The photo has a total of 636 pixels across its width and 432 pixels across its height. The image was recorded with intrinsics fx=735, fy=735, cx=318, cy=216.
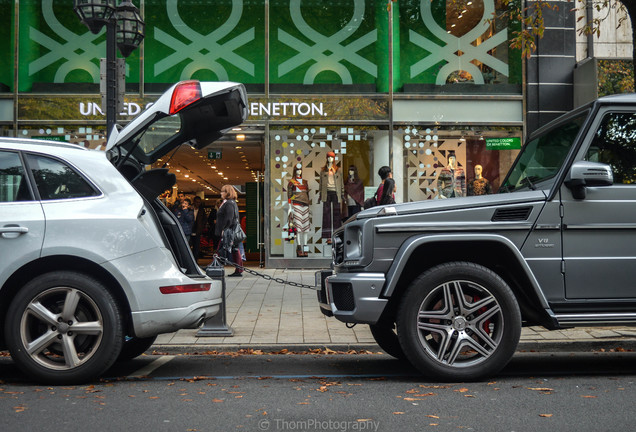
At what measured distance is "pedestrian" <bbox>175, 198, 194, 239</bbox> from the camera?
1723 centimetres

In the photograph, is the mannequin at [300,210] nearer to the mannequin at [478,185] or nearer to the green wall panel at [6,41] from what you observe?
the mannequin at [478,185]

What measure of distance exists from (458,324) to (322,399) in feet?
3.88

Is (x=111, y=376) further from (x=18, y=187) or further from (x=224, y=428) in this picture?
(x=224, y=428)

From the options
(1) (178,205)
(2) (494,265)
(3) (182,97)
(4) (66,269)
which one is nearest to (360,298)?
(2) (494,265)

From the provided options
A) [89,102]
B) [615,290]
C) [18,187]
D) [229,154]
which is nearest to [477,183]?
[229,154]

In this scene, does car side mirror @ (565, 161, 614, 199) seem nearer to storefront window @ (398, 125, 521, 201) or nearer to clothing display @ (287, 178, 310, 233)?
storefront window @ (398, 125, 521, 201)

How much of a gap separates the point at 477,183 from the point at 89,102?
29.1 feet

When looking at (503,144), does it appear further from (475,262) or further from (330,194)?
(475,262)

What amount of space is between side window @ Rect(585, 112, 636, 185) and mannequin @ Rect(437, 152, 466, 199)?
1058 cm

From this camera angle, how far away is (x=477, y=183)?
53.6 feet

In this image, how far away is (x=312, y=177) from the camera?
16703mm

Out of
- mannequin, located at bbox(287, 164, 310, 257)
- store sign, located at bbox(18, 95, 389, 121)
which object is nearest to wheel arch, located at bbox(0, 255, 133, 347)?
mannequin, located at bbox(287, 164, 310, 257)

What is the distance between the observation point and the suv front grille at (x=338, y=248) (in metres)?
6.14

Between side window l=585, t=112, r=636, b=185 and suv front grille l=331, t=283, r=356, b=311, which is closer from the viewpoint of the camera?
suv front grille l=331, t=283, r=356, b=311
